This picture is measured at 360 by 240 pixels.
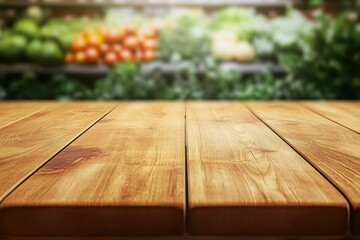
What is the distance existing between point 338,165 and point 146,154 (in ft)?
0.97

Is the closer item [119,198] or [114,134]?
[119,198]

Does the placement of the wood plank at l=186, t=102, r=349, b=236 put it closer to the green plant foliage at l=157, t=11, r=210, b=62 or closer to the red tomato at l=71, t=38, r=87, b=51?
the green plant foliage at l=157, t=11, r=210, b=62

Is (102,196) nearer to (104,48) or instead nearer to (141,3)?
(104,48)

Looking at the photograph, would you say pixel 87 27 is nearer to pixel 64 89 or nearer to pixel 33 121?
pixel 64 89

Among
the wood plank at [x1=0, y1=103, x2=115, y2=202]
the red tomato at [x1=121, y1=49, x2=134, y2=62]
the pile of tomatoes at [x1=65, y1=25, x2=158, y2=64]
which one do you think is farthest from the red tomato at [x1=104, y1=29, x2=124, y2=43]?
the wood plank at [x1=0, y1=103, x2=115, y2=202]

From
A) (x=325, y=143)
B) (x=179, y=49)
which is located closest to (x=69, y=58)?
(x=179, y=49)

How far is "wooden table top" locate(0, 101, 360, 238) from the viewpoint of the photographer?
0.57 metres

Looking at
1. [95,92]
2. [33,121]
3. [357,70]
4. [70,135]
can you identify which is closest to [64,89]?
[95,92]

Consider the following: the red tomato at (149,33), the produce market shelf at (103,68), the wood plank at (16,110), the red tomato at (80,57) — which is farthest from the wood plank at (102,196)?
the red tomato at (149,33)

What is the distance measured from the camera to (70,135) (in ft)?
3.27

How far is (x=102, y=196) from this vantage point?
59cm

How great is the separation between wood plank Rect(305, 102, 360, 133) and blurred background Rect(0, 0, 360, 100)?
1.38m

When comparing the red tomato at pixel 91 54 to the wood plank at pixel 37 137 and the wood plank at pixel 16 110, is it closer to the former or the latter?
the wood plank at pixel 16 110
